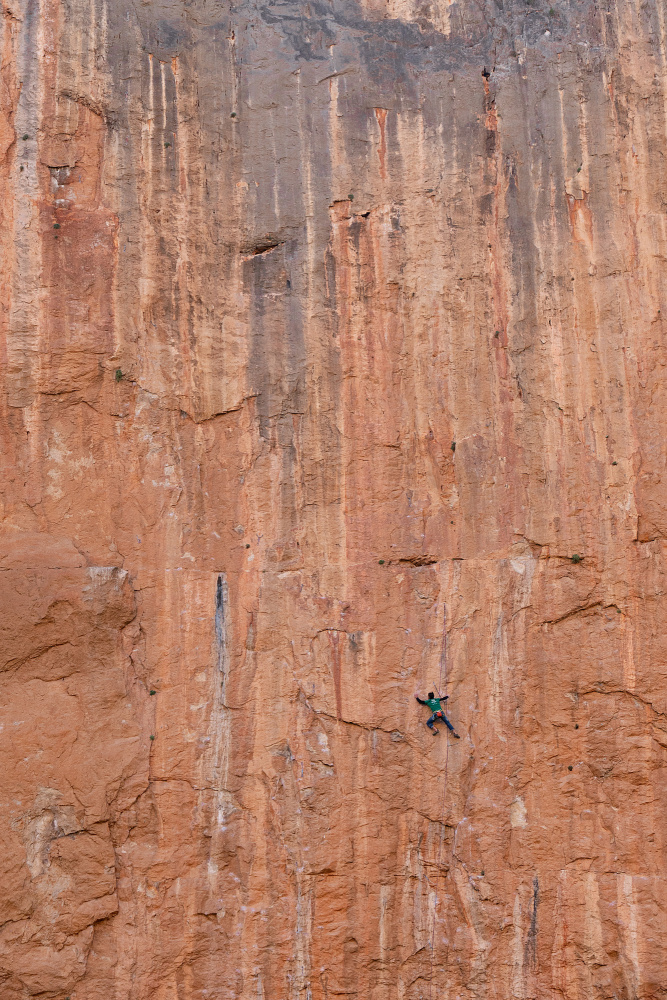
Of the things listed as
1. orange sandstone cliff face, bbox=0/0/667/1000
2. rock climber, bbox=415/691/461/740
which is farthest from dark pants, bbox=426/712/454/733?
orange sandstone cliff face, bbox=0/0/667/1000

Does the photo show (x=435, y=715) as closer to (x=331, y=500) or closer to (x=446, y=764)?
(x=446, y=764)

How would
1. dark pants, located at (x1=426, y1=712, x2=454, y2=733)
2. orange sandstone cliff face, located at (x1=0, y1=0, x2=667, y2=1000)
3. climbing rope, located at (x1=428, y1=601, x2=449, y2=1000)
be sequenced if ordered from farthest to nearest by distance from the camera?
dark pants, located at (x1=426, y1=712, x2=454, y2=733) < climbing rope, located at (x1=428, y1=601, x2=449, y2=1000) < orange sandstone cliff face, located at (x1=0, y1=0, x2=667, y2=1000)

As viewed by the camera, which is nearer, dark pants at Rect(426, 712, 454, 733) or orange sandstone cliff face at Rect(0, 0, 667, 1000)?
orange sandstone cliff face at Rect(0, 0, 667, 1000)

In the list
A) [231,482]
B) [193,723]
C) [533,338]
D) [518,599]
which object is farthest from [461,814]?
[533,338]

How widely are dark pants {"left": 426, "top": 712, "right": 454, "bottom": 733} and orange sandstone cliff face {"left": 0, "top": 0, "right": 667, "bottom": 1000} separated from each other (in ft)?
0.38

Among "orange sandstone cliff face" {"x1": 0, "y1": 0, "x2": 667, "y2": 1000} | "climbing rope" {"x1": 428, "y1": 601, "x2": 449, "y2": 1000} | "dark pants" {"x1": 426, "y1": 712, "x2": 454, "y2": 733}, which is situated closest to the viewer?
"orange sandstone cliff face" {"x1": 0, "y1": 0, "x2": 667, "y2": 1000}

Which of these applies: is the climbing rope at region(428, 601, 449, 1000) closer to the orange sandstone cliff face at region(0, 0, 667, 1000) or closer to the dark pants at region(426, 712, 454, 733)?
the orange sandstone cliff face at region(0, 0, 667, 1000)

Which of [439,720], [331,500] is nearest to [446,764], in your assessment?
[439,720]

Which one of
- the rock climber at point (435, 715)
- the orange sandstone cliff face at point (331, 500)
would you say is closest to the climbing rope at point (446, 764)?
the orange sandstone cliff face at point (331, 500)

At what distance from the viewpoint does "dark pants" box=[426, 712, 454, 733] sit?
1106 cm

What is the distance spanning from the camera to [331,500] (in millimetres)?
11461

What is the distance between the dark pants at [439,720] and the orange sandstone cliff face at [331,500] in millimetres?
117

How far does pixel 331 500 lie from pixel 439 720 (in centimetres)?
305

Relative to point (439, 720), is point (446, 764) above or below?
below
